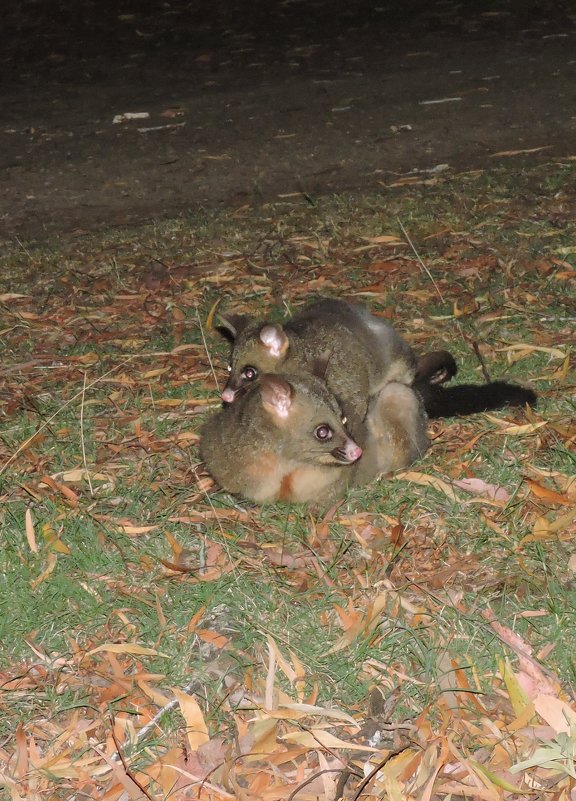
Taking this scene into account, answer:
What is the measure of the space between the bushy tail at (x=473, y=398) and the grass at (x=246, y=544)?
0.13 metres

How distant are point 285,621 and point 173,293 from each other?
139 inches

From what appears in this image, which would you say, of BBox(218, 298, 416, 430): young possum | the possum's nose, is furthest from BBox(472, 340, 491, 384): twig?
the possum's nose

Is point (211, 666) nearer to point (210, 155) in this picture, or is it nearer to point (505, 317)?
point (505, 317)

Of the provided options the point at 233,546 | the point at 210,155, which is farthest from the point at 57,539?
the point at 210,155

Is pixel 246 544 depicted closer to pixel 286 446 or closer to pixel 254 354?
pixel 286 446

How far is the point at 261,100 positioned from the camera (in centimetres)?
1162

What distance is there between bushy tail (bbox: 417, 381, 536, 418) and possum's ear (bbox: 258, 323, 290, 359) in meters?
0.74

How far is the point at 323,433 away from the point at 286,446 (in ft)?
0.59

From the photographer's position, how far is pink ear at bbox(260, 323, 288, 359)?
15.4 feet

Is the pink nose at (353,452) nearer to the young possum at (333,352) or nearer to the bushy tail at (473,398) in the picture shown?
the young possum at (333,352)

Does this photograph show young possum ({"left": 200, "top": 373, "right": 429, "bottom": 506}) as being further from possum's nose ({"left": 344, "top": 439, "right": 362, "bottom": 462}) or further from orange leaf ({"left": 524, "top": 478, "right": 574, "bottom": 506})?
orange leaf ({"left": 524, "top": 478, "right": 574, "bottom": 506})

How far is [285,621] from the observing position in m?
3.77

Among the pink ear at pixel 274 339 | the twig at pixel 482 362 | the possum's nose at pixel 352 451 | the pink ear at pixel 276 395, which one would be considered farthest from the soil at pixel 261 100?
the possum's nose at pixel 352 451

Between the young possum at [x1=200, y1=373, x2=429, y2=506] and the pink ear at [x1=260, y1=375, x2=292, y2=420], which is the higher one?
the pink ear at [x1=260, y1=375, x2=292, y2=420]
